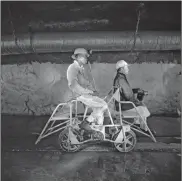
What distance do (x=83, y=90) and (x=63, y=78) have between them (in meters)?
0.44

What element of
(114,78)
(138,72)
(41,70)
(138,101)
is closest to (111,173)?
(138,101)

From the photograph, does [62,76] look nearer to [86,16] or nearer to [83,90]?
[83,90]

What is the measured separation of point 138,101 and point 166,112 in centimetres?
56

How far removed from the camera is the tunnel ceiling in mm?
2682

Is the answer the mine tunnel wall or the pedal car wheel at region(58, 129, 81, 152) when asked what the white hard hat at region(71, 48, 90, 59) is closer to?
the mine tunnel wall

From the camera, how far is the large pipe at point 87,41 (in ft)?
9.31

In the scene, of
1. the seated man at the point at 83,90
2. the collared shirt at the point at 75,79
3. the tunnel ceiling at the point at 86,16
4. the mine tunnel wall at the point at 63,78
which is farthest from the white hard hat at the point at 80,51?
the tunnel ceiling at the point at 86,16

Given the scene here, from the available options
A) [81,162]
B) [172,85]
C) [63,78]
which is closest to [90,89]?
[63,78]

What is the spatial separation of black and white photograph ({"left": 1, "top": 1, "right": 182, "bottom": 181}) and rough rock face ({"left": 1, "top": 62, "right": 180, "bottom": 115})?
13mm

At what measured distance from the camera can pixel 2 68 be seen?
9.95ft

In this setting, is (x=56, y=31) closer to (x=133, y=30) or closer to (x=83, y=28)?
(x=83, y=28)

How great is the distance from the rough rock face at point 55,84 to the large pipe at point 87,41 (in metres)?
0.26

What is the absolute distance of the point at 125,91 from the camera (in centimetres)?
270

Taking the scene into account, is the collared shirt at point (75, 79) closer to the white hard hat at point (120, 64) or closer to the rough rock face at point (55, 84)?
the rough rock face at point (55, 84)
